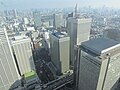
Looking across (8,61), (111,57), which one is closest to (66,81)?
(8,61)

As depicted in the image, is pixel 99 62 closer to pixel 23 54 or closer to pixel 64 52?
pixel 64 52

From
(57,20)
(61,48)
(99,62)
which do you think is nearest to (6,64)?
(61,48)

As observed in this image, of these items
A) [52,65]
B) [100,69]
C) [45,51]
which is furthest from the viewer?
[45,51]

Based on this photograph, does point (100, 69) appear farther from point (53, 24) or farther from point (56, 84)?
point (53, 24)

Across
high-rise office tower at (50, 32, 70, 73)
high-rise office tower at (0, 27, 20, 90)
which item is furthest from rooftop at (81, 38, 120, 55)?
high-rise office tower at (0, 27, 20, 90)

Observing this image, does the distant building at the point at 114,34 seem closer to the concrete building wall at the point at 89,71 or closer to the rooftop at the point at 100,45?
the rooftop at the point at 100,45

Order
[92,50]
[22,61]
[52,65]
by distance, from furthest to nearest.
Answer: [52,65], [22,61], [92,50]

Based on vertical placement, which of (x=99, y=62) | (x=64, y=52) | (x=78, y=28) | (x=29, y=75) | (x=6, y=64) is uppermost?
(x=78, y=28)
